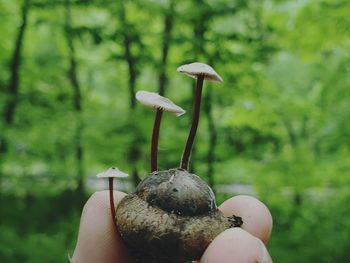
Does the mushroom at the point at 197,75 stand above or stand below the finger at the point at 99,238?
above

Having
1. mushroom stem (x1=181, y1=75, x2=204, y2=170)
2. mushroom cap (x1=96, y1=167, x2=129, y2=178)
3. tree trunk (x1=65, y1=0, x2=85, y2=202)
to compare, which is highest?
mushroom stem (x1=181, y1=75, x2=204, y2=170)

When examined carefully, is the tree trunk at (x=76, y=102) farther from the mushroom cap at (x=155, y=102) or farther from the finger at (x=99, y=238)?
the mushroom cap at (x=155, y=102)

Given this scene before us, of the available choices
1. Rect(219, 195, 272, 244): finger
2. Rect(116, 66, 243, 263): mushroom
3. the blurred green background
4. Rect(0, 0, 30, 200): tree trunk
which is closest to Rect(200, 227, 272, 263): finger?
Rect(116, 66, 243, 263): mushroom

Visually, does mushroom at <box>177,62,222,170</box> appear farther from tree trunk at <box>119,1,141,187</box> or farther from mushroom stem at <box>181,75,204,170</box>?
tree trunk at <box>119,1,141,187</box>

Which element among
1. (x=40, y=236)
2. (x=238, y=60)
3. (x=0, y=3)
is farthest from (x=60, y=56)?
(x=238, y=60)

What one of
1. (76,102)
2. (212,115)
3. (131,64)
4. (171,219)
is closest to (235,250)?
(171,219)

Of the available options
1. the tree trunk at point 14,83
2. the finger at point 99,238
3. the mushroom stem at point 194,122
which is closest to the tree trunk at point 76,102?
the tree trunk at point 14,83

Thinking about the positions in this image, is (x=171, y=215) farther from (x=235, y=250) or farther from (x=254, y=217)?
(x=254, y=217)
